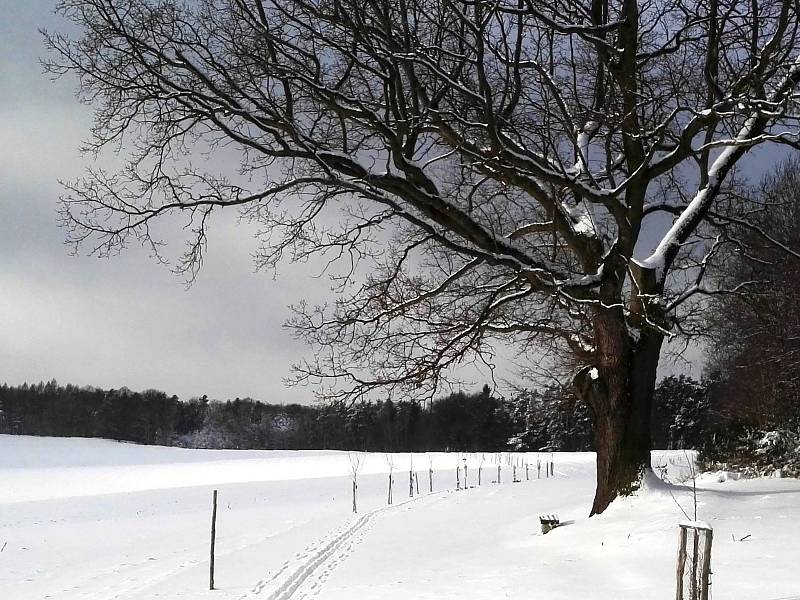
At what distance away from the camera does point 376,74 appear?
9.52 m

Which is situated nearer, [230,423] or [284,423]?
[284,423]

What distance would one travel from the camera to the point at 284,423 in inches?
4414

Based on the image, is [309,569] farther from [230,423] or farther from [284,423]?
[230,423]

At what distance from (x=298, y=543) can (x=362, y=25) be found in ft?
31.1

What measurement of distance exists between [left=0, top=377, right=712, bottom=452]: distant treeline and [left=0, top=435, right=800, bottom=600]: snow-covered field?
2035 inches

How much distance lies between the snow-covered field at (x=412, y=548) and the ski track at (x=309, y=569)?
29 millimetres

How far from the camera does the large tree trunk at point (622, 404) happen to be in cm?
993

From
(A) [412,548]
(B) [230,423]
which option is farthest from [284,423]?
(A) [412,548]

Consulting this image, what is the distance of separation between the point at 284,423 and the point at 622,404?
348ft

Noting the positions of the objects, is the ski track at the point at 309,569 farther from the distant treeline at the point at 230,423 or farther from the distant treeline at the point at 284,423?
the distant treeline at the point at 230,423

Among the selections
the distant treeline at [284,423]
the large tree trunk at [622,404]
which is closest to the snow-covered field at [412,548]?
the large tree trunk at [622,404]

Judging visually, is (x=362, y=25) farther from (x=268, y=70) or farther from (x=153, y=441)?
(x=153, y=441)

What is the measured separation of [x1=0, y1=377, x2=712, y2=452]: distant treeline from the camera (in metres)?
74.5

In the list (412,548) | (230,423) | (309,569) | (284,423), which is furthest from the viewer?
(230,423)
